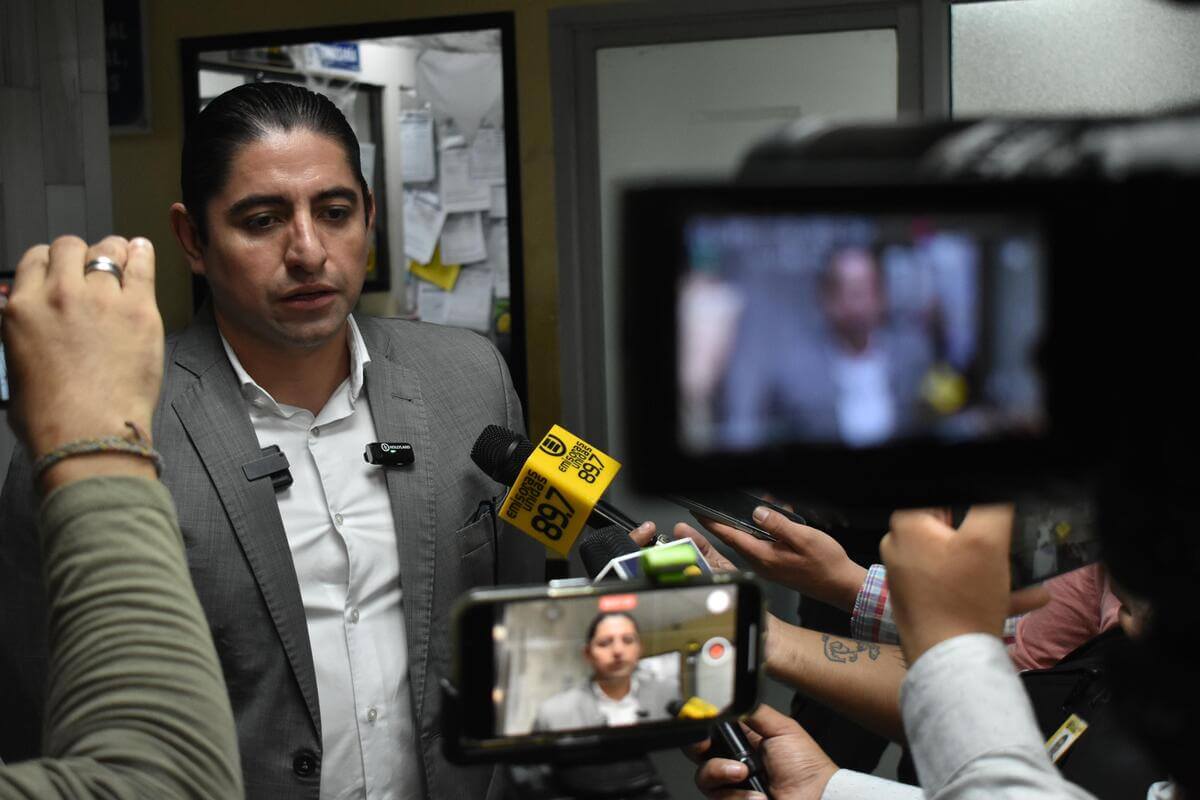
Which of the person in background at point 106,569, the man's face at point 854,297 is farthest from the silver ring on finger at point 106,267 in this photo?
the man's face at point 854,297

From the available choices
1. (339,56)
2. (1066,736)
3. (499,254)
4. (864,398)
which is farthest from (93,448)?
(339,56)

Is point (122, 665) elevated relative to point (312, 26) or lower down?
lower down

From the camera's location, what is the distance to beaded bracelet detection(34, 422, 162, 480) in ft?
2.16

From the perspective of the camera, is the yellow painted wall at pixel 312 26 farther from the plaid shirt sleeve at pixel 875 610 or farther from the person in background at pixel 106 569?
the person in background at pixel 106 569

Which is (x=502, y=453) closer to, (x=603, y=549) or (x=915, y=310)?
(x=603, y=549)

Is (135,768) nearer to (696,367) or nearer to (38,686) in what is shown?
(696,367)

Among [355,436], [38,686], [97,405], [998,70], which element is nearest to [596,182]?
[998,70]

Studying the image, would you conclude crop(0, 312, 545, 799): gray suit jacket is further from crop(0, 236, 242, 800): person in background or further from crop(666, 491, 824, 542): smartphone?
crop(0, 236, 242, 800): person in background

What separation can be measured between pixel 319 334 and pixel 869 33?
6.35 feet

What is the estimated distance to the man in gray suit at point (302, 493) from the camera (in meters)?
1.30

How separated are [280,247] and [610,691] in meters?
1.00

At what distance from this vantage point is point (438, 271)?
9.64 feet

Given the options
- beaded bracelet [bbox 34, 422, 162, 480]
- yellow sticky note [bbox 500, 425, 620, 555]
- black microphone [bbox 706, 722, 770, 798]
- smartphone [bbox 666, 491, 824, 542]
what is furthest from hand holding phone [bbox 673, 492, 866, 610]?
beaded bracelet [bbox 34, 422, 162, 480]

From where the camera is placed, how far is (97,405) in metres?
0.67
